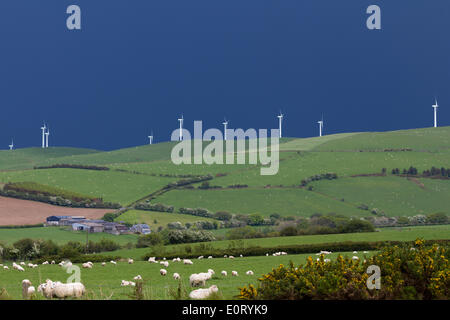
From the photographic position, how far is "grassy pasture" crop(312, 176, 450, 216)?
161875 mm

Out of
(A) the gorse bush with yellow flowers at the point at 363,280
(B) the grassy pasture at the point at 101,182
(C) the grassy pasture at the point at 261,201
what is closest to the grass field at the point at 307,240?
(C) the grassy pasture at the point at 261,201

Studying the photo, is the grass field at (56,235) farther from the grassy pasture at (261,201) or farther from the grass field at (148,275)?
the grass field at (148,275)

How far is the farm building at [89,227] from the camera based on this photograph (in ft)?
422

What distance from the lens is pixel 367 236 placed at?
9394 centimetres

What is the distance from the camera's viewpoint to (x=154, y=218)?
14725 cm

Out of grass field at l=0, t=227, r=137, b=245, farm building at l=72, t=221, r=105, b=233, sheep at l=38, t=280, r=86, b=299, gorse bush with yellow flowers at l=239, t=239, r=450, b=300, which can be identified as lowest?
grass field at l=0, t=227, r=137, b=245

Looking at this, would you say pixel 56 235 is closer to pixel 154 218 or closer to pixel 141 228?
pixel 141 228

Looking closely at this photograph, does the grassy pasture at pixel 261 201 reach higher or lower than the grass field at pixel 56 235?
higher

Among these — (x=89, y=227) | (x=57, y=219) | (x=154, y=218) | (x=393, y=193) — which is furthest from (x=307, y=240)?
(x=393, y=193)

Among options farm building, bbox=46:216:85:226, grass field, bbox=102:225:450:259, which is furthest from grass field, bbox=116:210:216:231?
grass field, bbox=102:225:450:259

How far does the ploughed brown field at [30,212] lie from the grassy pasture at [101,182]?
16.3 metres

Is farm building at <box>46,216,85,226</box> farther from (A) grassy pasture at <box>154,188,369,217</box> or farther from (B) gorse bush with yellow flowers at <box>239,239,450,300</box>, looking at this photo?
(B) gorse bush with yellow flowers at <box>239,239,450,300</box>

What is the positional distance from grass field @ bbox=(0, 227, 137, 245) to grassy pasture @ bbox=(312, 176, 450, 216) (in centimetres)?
7009
